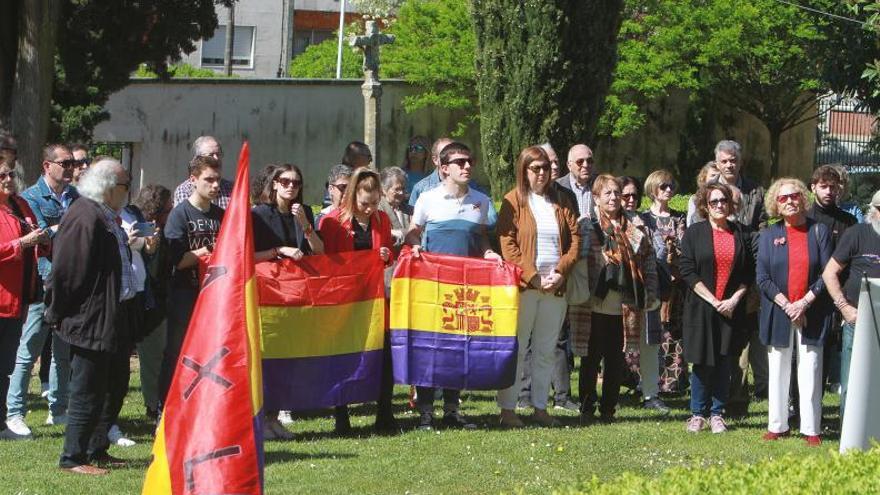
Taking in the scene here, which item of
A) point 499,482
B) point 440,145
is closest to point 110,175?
point 499,482

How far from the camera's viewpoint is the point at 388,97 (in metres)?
36.1

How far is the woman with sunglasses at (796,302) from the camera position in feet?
35.1

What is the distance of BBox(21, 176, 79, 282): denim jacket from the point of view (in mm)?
10891

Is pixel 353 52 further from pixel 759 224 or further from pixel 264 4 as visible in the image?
pixel 759 224

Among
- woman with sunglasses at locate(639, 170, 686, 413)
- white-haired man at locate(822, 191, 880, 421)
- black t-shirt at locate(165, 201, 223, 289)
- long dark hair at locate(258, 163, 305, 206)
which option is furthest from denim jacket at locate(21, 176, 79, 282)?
white-haired man at locate(822, 191, 880, 421)

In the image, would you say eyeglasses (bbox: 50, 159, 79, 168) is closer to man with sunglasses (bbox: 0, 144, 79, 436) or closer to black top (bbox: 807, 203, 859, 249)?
man with sunglasses (bbox: 0, 144, 79, 436)

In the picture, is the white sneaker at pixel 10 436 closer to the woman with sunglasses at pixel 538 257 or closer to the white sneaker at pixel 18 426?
the white sneaker at pixel 18 426

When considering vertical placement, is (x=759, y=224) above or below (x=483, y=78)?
below

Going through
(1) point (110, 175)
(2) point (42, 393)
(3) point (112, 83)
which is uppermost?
(3) point (112, 83)

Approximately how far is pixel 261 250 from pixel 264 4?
4606 centimetres

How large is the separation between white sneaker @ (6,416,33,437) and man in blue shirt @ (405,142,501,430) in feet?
9.36

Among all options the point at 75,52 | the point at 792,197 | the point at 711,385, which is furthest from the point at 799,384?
the point at 75,52

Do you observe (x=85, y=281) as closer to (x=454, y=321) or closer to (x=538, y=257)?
(x=454, y=321)

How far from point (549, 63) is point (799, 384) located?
332 inches
